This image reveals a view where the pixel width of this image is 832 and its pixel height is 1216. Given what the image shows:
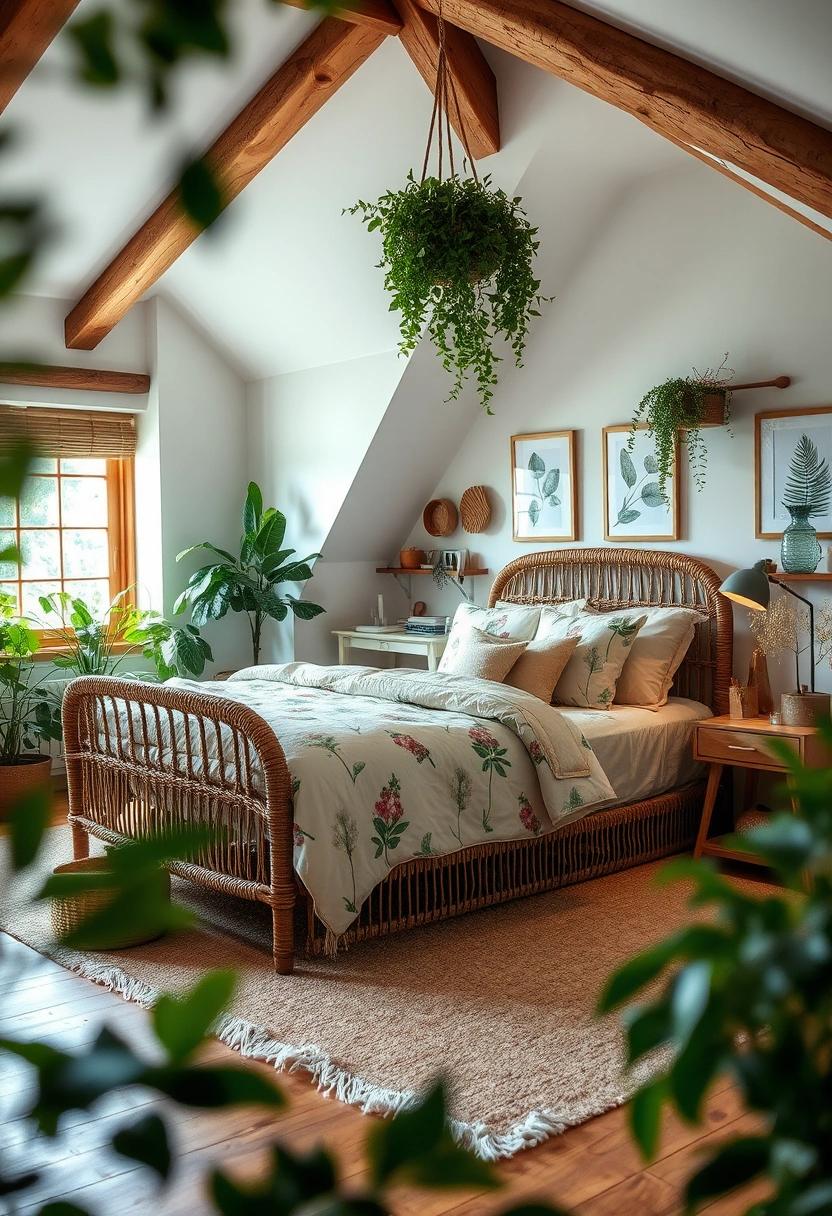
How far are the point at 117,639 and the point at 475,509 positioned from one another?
223 centimetres

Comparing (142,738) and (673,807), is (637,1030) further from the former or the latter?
(673,807)

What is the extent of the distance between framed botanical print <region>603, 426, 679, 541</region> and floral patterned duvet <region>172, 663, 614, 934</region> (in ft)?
4.50

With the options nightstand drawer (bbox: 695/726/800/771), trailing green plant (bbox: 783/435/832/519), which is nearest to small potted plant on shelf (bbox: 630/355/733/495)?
trailing green plant (bbox: 783/435/832/519)

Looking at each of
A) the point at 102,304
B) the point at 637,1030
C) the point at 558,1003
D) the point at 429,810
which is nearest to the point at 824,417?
the point at 429,810

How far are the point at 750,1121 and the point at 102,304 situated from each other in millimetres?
5026

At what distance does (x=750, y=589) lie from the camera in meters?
4.44

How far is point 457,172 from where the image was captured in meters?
5.12

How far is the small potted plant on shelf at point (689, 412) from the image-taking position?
493 cm

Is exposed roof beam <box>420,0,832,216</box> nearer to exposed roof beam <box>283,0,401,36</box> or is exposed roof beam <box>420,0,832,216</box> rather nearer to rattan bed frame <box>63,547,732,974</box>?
exposed roof beam <box>283,0,401,36</box>

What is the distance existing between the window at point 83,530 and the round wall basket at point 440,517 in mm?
1819

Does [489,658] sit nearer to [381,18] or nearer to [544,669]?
[544,669]

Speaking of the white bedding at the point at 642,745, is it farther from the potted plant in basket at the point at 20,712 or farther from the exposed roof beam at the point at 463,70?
the potted plant in basket at the point at 20,712

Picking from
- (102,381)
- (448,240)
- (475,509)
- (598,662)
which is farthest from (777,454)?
(102,381)

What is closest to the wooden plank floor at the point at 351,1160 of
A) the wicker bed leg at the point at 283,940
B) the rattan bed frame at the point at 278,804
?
→ the wicker bed leg at the point at 283,940
